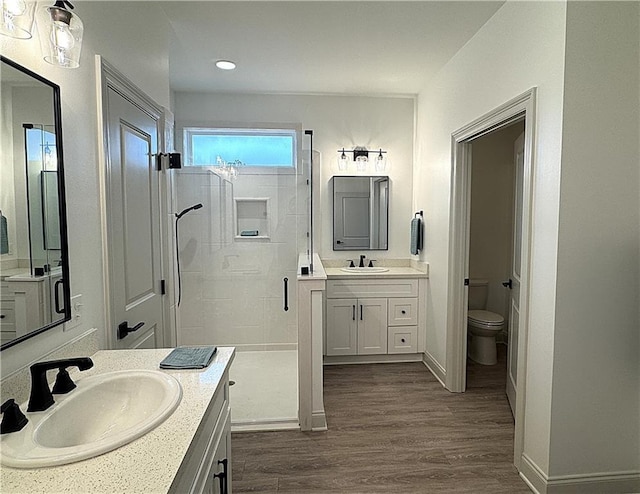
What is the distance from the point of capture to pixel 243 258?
3.66 m

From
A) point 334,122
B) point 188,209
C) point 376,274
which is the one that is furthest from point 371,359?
point 334,122

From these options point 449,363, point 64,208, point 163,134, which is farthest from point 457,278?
point 64,208

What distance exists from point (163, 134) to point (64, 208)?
123 centimetres

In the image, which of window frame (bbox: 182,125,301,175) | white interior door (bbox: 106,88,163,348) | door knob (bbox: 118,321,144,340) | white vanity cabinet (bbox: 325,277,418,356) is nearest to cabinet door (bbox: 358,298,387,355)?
white vanity cabinet (bbox: 325,277,418,356)

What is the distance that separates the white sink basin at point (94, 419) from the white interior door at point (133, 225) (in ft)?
1.80

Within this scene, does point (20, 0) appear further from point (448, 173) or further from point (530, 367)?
point (448, 173)

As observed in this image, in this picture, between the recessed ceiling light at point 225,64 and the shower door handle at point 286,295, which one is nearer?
the recessed ceiling light at point 225,64

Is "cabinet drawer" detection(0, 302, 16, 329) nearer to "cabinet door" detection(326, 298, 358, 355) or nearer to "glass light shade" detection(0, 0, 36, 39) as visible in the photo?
"glass light shade" detection(0, 0, 36, 39)

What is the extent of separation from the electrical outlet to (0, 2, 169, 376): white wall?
22mm

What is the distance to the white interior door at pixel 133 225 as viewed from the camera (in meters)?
1.75

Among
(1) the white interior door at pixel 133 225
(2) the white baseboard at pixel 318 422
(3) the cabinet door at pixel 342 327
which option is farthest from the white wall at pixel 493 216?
(1) the white interior door at pixel 133 225

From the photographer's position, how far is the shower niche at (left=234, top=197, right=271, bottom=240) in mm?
3590

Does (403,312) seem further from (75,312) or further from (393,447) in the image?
(75,312)

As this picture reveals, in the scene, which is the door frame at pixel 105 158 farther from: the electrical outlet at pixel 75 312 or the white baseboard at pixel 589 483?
the white baseboard at pixel 589 483
